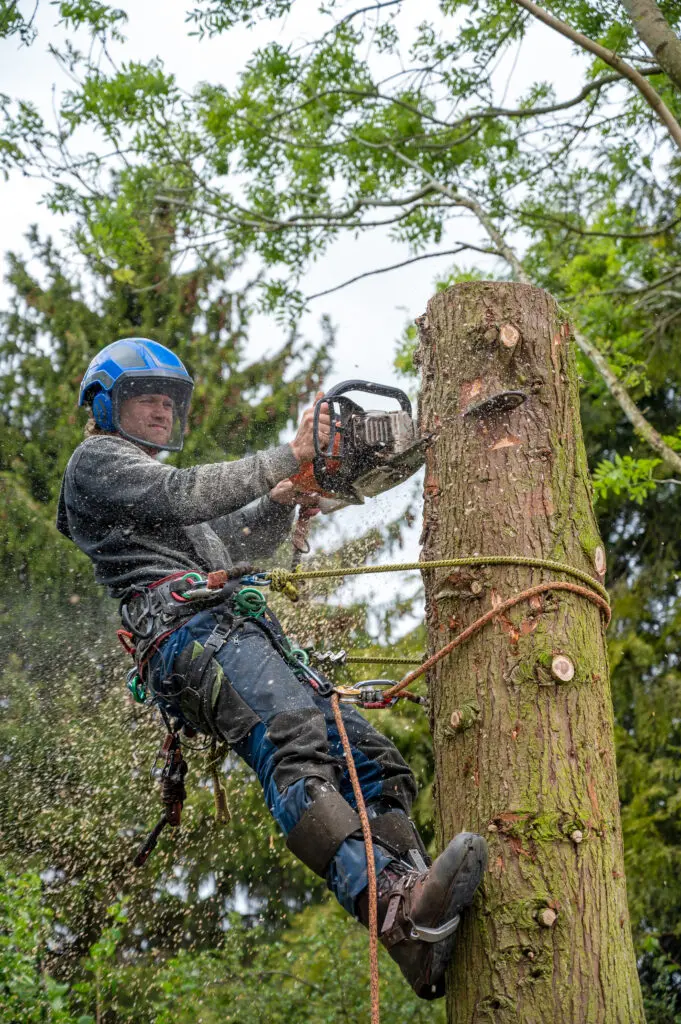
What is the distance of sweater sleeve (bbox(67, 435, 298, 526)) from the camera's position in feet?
10.3

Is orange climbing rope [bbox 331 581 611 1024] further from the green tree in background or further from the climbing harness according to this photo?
the green tree in background

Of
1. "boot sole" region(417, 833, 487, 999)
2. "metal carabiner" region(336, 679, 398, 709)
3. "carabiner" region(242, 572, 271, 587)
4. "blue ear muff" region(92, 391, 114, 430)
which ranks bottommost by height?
"boot sole" region(417, 833, 487, 999)

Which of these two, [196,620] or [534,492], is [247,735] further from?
[534,492]

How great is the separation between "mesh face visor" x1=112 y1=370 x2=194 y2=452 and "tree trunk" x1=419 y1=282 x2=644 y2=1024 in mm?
1293

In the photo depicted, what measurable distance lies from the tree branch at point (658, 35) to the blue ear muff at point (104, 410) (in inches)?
111

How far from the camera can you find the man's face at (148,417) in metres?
3.69

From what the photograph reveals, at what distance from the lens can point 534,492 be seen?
8.49 feet

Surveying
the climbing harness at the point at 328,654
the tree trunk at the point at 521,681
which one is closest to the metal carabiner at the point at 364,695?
the climbing harness at the point at 328,654

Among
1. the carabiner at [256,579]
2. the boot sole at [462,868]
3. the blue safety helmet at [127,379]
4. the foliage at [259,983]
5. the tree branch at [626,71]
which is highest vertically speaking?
the tree branch at [626,71]

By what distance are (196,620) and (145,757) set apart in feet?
10.1

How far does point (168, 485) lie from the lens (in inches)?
125

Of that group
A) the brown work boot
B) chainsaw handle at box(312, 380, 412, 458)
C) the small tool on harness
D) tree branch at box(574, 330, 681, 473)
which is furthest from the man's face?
tree branch at box(574, 330, 681, 473)

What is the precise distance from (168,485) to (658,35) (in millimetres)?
2995

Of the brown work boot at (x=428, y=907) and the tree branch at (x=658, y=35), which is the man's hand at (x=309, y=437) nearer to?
the brown work boot at (x=428, y=907)
